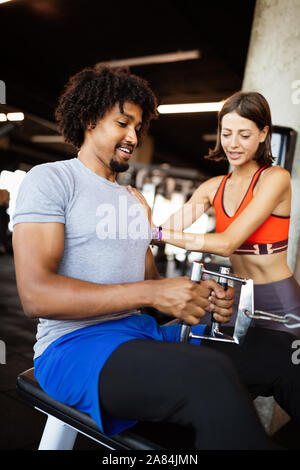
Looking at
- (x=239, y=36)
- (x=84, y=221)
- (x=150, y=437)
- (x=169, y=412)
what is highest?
(x=239, y=36)

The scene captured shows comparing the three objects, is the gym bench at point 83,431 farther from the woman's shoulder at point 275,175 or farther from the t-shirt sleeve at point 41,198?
the woman's shoulder at point 275,175

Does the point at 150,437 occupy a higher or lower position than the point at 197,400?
lower

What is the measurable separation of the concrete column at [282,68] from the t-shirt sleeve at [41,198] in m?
1.41

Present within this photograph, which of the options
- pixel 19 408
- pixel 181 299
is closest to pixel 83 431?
pixel 181 299

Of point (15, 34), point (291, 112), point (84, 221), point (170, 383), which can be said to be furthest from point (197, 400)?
point (15, 34)

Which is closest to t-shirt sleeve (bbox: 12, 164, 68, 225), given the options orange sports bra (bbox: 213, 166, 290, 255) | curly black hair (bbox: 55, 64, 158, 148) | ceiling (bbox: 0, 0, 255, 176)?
curly black hair (bbox: 55, 64, 158, 148)

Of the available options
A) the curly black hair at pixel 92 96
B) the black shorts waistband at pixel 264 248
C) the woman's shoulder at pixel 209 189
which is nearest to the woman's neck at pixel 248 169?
the woman's shoulder at pixel 209 189

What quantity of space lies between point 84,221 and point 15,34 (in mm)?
5635

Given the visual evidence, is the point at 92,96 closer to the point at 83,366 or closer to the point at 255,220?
the point at 255,220

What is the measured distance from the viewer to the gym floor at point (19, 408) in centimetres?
175

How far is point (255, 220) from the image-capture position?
1.35 m

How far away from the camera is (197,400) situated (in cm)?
76

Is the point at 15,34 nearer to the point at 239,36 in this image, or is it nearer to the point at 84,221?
the point at 239,36

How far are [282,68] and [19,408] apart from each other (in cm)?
235
